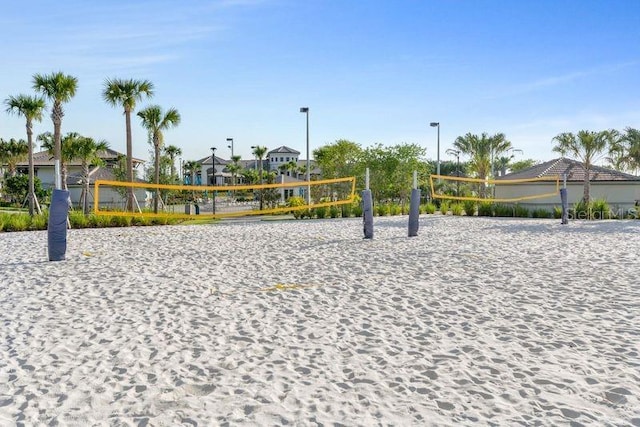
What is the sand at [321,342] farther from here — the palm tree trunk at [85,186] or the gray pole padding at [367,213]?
the palm tree trunk at [85,186]

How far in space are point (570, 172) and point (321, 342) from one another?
2612 cm

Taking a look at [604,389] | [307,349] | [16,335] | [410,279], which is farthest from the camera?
[410,279]

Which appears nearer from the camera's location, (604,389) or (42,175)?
(604,389)

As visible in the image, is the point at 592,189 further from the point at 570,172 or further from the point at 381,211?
the point at 381,211

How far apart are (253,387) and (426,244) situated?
8.13m

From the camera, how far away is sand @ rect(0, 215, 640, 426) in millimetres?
2996

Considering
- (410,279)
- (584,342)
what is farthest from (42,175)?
(584,342)

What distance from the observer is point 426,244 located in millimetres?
10977

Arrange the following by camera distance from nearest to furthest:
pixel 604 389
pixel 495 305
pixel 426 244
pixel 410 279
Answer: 1. pixel 604 389
2. pixel 495 305
3. pixel 410 279
4. pixel 426 244

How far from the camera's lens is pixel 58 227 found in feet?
29.1

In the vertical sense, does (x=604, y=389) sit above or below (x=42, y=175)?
below

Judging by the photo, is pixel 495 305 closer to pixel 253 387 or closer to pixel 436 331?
pixel 436 331

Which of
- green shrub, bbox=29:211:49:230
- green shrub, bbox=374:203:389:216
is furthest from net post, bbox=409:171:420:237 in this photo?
green shrub, bbox=29:211:49:230

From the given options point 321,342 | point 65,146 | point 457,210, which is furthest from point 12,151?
point 321,342
